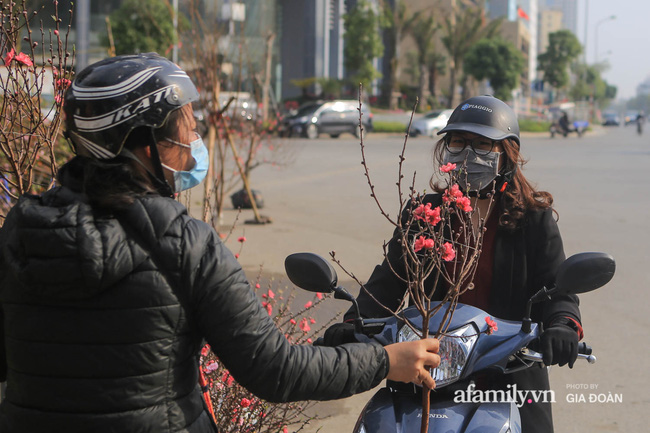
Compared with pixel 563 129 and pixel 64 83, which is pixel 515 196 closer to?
pixel 64 83

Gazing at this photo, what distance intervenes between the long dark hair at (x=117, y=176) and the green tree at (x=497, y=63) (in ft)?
186

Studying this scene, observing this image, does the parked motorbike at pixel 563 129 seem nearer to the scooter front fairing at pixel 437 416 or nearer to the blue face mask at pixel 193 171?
the scooter front fairing at pixel 437 416

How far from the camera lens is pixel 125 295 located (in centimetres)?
167

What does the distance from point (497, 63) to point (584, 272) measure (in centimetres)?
5629

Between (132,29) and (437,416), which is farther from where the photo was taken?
(132,29)

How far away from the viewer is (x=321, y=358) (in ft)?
6.02

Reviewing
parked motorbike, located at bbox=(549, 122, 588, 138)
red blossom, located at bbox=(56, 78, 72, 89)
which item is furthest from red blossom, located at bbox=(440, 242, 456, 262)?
parked motorbike, located at bbox=(549, 122, 588, 138)

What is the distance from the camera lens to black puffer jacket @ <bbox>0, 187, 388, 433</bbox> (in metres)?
1.66

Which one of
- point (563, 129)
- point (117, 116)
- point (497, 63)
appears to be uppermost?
point (497, 63)

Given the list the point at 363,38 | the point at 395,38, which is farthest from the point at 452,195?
the point at 395,38

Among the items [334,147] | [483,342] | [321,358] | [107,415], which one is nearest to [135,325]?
[107,415]

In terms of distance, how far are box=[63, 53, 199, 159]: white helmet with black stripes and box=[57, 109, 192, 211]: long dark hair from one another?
0.02m

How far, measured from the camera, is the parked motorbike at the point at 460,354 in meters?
2.20

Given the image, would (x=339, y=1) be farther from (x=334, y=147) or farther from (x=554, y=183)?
(x=554, y=183)
